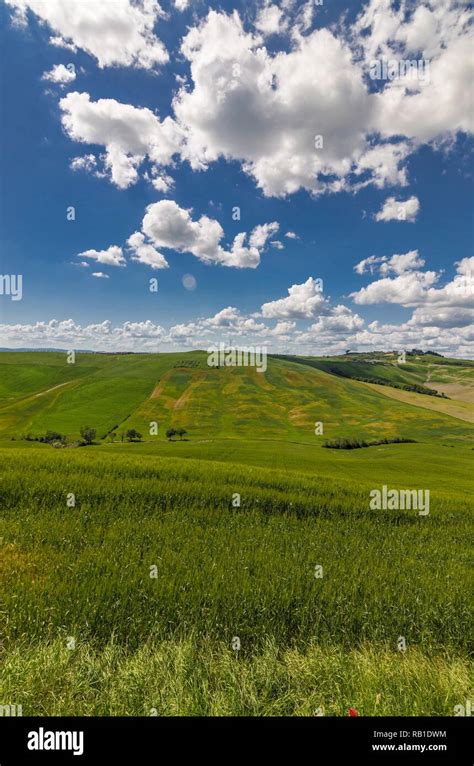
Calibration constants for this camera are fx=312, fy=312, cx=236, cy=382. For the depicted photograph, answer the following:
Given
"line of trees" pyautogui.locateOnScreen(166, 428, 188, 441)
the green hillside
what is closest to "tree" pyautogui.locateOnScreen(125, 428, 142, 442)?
the green hillside

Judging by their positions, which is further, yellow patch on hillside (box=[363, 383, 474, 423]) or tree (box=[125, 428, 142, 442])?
yellow patch on hillside (box=[363, 383, 474, 423])

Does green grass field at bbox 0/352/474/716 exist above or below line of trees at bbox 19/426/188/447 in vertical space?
above

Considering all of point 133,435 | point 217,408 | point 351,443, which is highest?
point 217,408

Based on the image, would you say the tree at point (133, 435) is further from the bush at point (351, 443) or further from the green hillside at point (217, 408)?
the bush at point (351, 443)

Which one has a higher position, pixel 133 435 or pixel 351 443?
pixel 133 435

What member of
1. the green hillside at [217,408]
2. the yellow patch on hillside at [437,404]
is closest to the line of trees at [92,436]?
the green hillside at [217,408]

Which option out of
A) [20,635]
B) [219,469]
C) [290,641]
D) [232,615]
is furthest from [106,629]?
[219,469]

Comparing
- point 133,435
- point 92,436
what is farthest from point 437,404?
point 92,436
